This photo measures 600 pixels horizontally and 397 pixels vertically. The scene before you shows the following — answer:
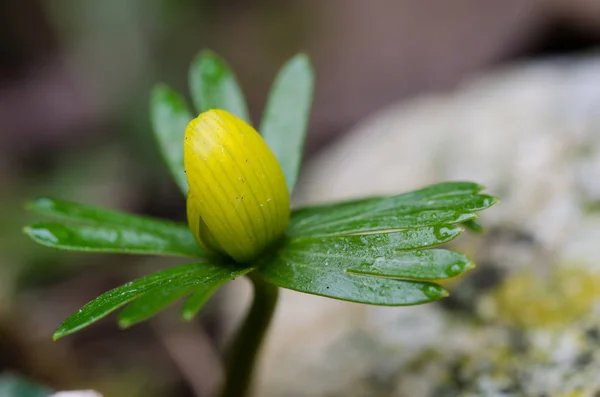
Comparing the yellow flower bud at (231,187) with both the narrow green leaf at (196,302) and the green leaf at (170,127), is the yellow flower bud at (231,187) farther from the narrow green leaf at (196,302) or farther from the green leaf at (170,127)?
the green leaf at (170,127)

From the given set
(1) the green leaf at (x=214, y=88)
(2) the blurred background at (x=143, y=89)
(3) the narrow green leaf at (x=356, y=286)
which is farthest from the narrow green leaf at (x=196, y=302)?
(2) the blurred background at (x=143, y=89)

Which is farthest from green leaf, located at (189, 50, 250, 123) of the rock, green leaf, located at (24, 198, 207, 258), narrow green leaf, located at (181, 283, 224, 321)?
the rock

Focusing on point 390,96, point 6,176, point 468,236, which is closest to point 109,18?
point 6,176

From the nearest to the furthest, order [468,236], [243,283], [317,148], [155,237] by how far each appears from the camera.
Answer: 1. [155,237]
2. [468,236]
3. [243,283]
4. [317,148]

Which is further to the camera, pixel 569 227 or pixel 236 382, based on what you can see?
pixel 569 227

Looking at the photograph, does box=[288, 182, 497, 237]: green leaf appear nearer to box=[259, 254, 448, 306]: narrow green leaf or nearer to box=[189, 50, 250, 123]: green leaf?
box=[259, 254, 448, 306]: narrow green leaf

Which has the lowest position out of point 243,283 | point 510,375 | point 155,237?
point 243,283

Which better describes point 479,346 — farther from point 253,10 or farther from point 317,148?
point 253,10
